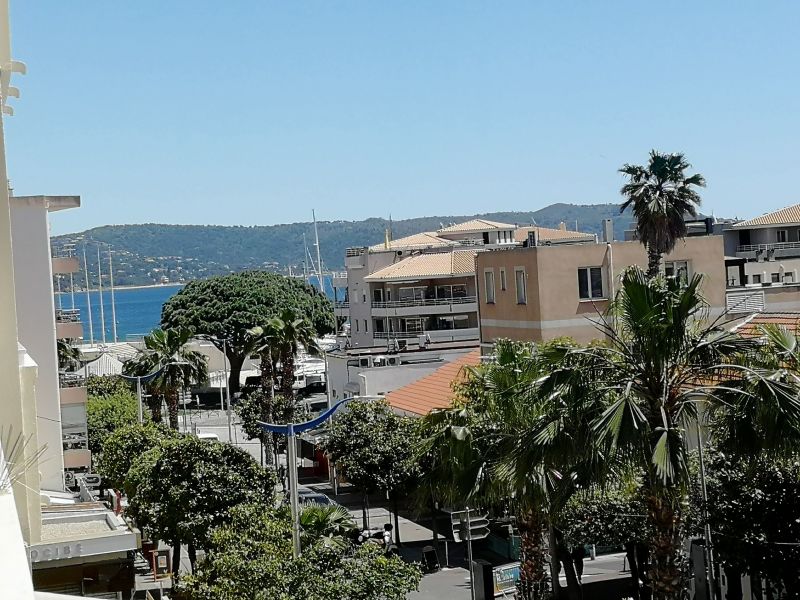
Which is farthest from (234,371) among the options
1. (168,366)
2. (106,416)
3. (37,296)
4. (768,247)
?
(37,296)

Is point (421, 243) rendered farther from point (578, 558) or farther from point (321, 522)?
point (321, 522)

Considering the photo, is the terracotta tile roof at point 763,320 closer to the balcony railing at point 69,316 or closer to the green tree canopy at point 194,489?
the green tree canopy at point 194,489

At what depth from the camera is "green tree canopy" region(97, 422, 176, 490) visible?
122ft

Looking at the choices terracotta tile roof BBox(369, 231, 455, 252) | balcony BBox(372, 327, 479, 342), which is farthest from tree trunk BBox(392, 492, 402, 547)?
terracotta tile roof BBox(369, 231, 455, 252)

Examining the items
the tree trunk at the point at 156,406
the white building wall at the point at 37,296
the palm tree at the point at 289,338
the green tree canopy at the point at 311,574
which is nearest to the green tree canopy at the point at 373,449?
the white building wall at the point at 37,296

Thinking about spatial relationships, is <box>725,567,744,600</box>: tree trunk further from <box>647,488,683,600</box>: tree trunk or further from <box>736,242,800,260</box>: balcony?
<box>736,242,800,260</box>: balcony

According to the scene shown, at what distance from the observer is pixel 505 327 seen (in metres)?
41.7

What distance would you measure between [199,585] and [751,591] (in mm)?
10537

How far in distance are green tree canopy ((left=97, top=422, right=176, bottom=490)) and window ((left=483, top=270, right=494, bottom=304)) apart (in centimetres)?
1247

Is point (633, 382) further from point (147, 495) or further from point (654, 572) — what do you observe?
point (147, 495)

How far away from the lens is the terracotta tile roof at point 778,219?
83.0m

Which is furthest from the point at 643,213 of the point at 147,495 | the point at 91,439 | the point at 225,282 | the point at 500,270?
the point at 225,282

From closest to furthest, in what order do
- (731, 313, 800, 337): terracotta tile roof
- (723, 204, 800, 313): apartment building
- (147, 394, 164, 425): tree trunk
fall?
(731, 313, 800, 337): terracotta tile roof < (147, 394, 164, 425): tree trunk < (723, 204, 800, 313): apartment building

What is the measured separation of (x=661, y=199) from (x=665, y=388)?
41.2m
